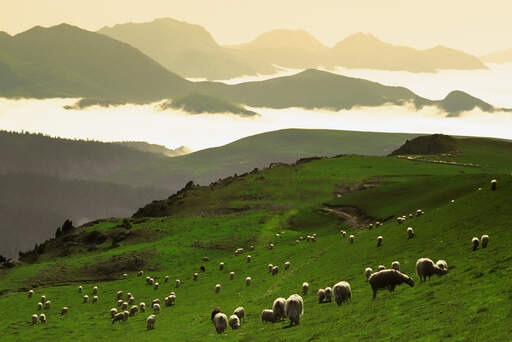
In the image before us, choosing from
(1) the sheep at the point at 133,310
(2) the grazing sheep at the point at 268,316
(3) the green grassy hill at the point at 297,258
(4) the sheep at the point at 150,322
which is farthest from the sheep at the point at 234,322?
(1) the sheep at the point at 133,310

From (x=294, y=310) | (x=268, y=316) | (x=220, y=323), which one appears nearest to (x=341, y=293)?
(x=294, y=310)

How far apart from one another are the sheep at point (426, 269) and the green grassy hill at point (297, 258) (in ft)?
3.07

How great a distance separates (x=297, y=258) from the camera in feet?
291

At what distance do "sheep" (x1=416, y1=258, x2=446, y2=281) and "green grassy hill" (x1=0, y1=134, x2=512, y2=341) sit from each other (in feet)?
3.07

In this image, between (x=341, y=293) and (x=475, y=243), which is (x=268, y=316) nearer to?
(x=341, y=293)

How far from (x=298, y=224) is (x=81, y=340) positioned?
7382 centimetres

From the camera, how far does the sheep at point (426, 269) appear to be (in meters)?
46.9

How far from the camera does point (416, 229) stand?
73.1 metres

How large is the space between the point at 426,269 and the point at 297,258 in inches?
1668

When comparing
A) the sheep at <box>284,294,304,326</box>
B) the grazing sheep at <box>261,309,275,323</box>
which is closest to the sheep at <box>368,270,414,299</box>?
the sheep at <box>284,294,304,326</box>

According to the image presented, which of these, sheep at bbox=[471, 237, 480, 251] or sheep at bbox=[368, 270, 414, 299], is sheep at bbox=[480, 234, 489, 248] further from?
sheep at bbox=[368, 270, 414, 299]

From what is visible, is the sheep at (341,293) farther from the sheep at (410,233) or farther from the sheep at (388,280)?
the sheep at (410,233)

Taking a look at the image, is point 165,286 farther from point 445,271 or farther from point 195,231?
point 445,271

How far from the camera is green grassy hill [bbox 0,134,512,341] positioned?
4025 cm
